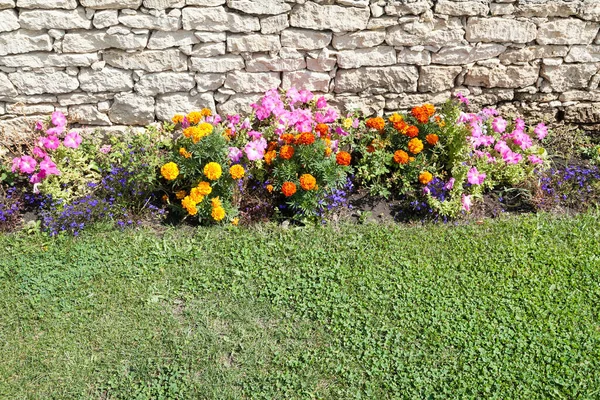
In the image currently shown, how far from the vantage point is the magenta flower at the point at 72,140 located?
14.9 feet

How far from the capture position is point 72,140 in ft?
14.9

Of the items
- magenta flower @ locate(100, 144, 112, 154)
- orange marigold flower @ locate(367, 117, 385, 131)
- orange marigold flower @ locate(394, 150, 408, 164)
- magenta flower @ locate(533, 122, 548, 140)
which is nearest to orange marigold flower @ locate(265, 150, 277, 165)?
orange marigold flower @ locate(367, 117, 385, 131)

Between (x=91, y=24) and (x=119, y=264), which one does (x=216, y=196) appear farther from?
(x=91, y=24)

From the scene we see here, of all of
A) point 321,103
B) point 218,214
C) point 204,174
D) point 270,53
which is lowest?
point 218,214

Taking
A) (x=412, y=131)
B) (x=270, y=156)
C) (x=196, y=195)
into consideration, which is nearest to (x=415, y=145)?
(x=412, y=131)

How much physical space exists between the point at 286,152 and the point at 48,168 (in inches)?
71.7

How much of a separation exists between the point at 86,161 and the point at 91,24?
1134 mm

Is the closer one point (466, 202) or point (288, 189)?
point (288, 189)

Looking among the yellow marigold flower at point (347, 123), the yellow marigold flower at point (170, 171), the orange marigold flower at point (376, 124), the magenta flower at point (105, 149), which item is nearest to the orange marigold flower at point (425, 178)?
the orange marigold flower at point (376, 124)

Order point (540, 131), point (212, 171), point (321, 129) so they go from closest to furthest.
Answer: point (212, 171) → point (321, 129) → point (540, 131)

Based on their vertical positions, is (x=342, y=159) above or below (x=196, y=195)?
above

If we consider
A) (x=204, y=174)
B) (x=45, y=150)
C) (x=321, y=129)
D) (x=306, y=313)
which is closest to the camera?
(x=306, y=313)

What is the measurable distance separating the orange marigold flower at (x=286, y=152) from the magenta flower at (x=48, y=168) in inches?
68.5

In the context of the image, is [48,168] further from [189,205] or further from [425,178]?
[425,178]
